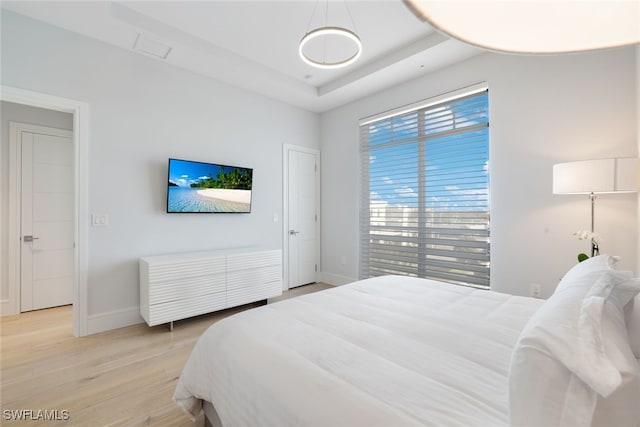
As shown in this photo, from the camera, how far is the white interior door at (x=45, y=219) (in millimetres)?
3441

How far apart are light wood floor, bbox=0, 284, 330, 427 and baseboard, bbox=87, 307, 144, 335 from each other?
81mm

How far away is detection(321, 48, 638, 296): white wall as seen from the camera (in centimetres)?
241

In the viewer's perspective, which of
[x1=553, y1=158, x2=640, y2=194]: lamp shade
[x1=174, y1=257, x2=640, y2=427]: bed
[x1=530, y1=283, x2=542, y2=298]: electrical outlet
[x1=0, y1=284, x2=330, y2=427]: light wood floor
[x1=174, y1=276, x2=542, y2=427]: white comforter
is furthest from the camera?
[x1=530, y1=283, x2=542, y2=298]: electrical outlet

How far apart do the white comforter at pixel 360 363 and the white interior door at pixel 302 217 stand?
9.06ft

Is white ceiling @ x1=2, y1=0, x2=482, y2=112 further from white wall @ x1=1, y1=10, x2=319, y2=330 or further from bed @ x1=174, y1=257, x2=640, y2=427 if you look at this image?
bed @ x1=174, y1=257, x2=640, y2=427

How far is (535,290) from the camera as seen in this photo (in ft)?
9.25

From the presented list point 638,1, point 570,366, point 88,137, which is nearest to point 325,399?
point 570,366

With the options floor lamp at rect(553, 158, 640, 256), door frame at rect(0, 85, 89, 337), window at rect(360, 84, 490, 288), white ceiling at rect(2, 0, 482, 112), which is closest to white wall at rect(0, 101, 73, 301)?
door frame at rect(0, 85, 89, 337)

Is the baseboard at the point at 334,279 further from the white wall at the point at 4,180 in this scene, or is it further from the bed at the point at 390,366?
the white wall at the point at 4,180

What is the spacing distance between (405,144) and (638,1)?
344cm

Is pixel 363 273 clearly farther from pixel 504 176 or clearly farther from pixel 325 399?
pixel 325 399

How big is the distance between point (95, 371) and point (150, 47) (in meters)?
3.01

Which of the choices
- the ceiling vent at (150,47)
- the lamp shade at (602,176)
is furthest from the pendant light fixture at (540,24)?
the ceiling vent at (150,47)

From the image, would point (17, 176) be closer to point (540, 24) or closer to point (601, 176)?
point (540, 24)
